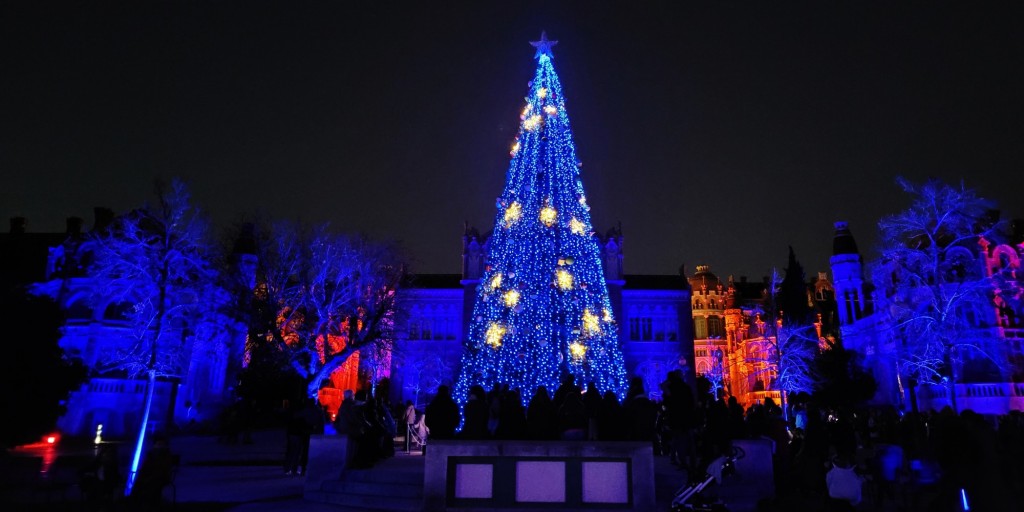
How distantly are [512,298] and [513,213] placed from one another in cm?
402

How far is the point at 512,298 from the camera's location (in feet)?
89.2

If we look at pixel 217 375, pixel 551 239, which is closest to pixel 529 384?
pixel 551 239

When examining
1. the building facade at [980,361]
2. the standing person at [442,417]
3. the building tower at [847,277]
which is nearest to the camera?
the standing person at [442,417]

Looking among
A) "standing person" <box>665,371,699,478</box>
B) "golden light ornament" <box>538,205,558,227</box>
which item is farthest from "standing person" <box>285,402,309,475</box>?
"golden light ornament" <box>538,205,558,227</box>

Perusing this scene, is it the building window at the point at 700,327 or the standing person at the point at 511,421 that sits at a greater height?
the building window at the point at 700,327

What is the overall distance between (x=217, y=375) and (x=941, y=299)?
1570 inches

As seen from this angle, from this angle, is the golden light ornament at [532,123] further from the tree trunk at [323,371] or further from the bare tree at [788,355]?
the bare tree at [788,355]

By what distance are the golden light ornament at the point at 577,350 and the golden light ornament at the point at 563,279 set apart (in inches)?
100

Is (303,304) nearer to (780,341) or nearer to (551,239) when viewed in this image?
(551,239)

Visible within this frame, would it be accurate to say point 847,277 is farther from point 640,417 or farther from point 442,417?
point 442,417

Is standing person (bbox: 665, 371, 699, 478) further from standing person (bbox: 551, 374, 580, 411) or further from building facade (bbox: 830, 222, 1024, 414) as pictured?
building facade (bbox: 830, 222, 1024, 414)

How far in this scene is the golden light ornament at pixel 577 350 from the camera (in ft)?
88.6

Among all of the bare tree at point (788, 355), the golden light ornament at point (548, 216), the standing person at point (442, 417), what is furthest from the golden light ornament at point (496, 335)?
the bare tree at point (788, 355)

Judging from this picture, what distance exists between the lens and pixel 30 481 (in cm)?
1364
